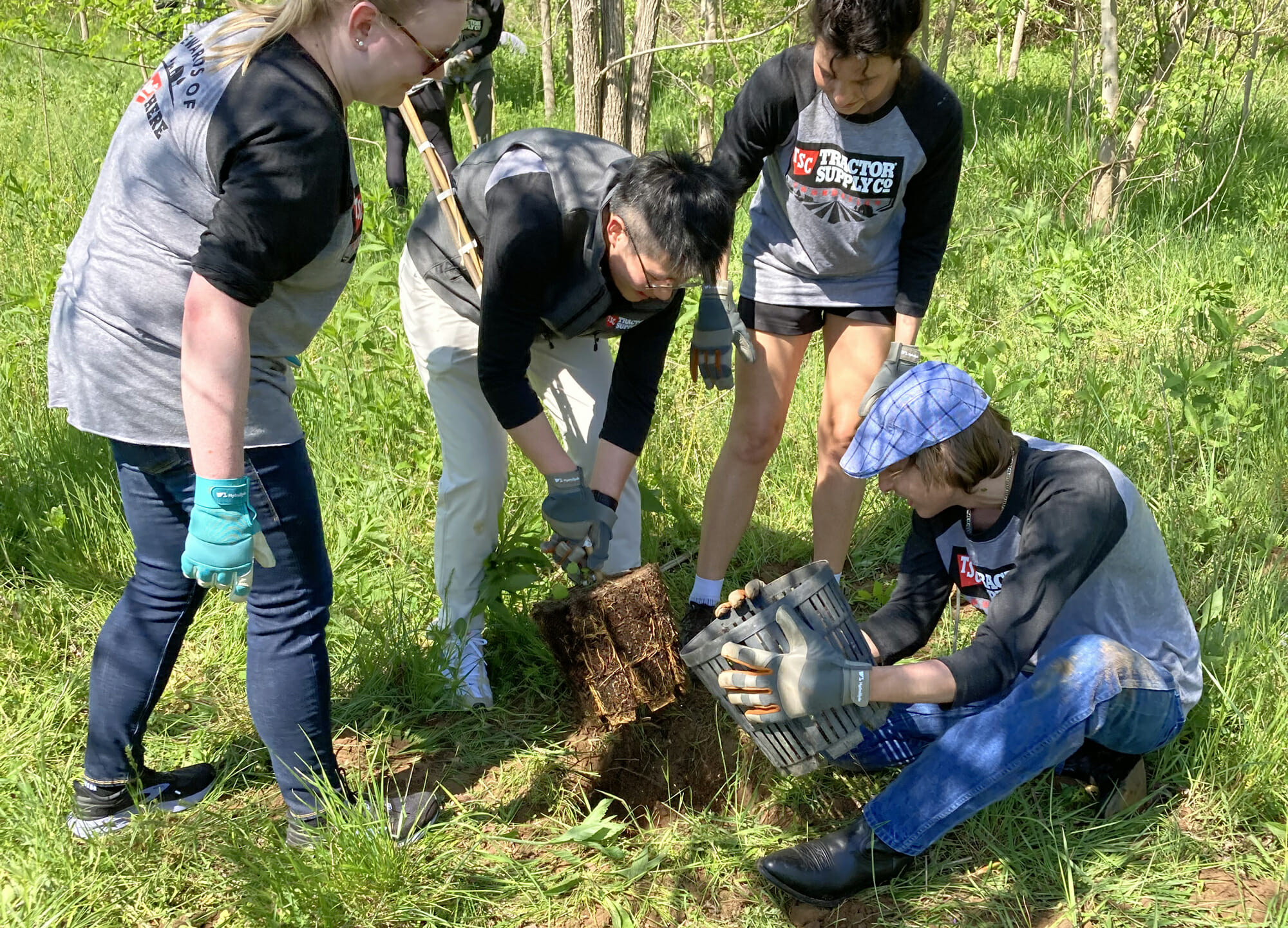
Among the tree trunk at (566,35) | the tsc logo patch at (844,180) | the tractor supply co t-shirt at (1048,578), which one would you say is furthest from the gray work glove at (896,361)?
the tree trunk at (566,35)

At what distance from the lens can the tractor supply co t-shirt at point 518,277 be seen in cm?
208

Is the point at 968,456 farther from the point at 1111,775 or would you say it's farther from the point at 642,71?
the point at 642,71

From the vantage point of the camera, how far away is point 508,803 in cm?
241

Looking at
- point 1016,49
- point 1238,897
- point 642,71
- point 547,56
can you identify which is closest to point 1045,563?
point 1238,897

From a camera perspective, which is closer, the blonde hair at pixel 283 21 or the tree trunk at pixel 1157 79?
the blonde hair at pixel 283 21

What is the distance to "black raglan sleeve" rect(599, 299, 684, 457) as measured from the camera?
8.14 ft

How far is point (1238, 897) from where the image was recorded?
80.2 inches

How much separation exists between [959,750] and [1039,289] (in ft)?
10.3

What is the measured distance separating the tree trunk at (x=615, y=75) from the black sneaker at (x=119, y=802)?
314 centimetres

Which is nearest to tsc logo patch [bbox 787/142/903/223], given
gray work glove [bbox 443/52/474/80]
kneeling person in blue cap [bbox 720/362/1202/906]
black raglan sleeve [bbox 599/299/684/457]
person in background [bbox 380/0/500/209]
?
black raglan sleeve [bbox 599/299/684/457]

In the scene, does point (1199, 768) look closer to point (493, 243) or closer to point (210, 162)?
point (493, 243)

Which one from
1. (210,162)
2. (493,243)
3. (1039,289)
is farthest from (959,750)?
(1039,289)

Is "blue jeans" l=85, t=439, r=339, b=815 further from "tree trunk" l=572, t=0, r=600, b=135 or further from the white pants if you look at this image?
"tree trunk" l=572, t=0, r=600, b=135

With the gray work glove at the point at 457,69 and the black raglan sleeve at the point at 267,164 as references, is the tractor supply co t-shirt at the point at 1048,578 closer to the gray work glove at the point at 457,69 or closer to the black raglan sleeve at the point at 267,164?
the black raglan sleeve at the point at 267,164
